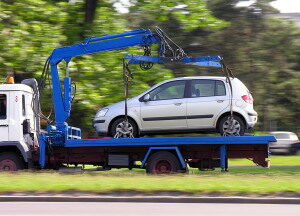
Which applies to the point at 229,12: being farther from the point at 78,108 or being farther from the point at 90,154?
the point at 90,154

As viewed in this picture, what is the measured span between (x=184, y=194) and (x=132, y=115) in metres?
3.73

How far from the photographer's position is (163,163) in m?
13.5

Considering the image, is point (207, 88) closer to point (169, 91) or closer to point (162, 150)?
point (169, 91)

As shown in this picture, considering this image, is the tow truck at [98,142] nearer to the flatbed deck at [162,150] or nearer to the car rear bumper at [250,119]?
the flatbed deck at [162,150]

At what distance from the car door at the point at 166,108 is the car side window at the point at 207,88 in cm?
25

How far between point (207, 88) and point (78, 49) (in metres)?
3.61

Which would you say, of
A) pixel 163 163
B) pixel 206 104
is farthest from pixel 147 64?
pixel 163 163

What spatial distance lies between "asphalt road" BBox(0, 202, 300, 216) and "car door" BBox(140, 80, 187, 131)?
12.3 feet

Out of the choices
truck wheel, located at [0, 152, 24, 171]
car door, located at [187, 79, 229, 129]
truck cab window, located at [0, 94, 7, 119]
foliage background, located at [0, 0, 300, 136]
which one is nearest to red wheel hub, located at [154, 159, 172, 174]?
car door, located at [187, 79, 229, 129]

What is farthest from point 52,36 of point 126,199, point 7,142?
point 126,199

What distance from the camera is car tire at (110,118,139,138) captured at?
546 inches

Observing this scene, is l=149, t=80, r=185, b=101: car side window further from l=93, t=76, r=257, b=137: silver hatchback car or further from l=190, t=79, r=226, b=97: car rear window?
l=190, t=79, r=226, b=97: car rear window

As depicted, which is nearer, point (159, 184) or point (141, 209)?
point (141, 209)

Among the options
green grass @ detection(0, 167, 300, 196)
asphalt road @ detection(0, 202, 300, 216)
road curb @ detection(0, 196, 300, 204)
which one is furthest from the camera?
green grass @ detection(0, 167, 300, 196)
